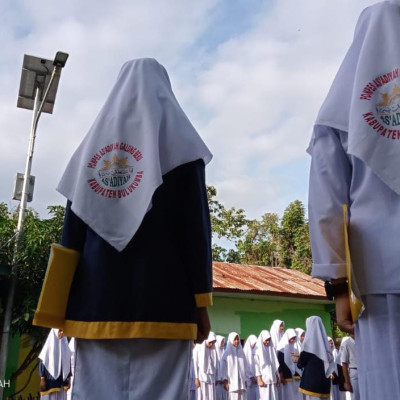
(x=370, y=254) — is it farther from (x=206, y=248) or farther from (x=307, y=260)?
(x=307, y=260)

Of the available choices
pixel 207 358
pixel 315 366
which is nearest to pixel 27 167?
pixel 315 366

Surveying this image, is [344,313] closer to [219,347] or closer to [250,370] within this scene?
[219,347]

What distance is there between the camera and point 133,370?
2.08 metres

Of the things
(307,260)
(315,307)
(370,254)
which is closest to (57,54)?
(370,254)

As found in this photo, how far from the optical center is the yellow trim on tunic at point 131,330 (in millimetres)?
2064

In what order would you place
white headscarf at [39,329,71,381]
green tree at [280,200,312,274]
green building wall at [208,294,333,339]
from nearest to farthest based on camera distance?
white headscarf at [39,329,71,381] < green building wall at [208,294,333,339] < green tree at [280,200,312,274]

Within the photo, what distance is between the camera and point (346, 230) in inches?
67.6

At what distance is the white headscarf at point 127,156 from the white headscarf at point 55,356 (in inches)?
325

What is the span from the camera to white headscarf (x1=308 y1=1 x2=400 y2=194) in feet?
5.73

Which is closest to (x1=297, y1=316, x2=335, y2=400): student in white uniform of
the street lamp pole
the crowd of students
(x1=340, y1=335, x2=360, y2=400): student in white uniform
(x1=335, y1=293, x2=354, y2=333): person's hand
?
(x1=340, y1=335, x2=360, y2=400): student in white uniform

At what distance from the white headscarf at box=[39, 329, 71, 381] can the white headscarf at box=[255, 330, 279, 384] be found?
487cm

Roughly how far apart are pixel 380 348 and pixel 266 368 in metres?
11.9

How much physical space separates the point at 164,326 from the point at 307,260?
2275cm

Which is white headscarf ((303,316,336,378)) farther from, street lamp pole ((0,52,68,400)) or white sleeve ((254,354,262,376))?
street lamp pole ((0,52,68,400))
